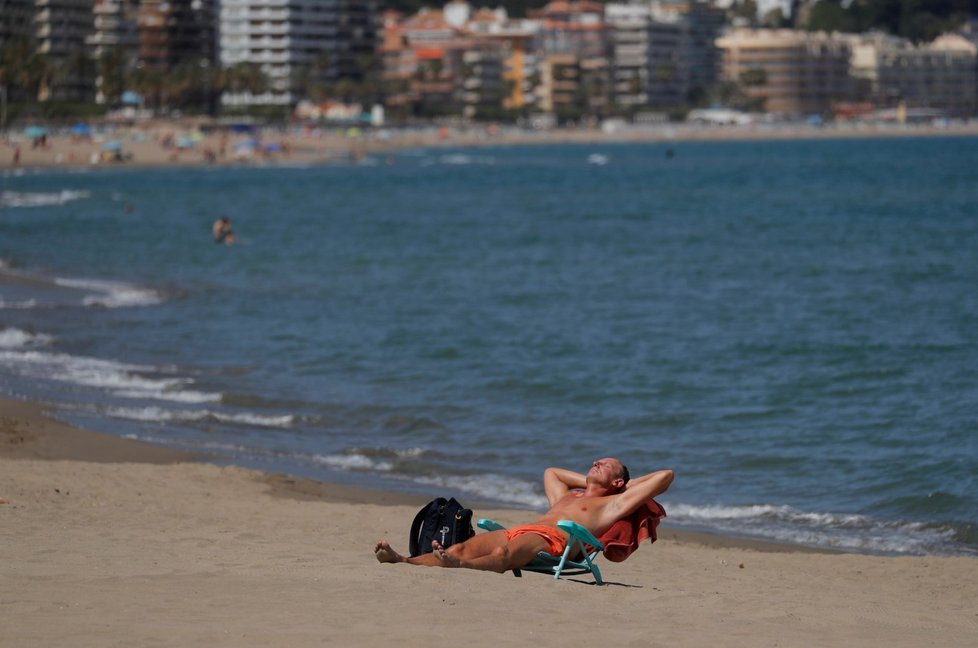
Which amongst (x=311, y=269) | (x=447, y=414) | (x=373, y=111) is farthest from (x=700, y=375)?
(x=373, y=111)

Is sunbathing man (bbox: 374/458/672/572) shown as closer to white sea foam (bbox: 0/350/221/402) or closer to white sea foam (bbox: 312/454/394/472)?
white sea foam (bbox: 312/454/394/472)

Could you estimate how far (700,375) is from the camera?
738 inches

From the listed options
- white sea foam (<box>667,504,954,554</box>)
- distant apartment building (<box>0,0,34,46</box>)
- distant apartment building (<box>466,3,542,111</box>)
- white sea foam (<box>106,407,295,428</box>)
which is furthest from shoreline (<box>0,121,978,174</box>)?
white sea foam (<box>667,504,954,554</box>)

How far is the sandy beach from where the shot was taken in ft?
21.2

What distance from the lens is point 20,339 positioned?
795 inches

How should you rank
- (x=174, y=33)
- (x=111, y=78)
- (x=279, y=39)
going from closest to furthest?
(x=111, y=78), (x=174, y=33), (x=279, y=39)

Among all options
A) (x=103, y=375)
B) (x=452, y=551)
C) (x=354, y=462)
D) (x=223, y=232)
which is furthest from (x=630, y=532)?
(x=223, y=232)

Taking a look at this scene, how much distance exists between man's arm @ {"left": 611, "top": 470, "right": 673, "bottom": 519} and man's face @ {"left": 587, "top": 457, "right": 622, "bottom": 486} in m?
0.09

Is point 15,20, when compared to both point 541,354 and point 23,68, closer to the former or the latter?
point 23,68

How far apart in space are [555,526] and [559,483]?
54 centimetres

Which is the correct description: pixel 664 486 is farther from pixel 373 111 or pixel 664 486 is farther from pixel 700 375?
pixel 373 111

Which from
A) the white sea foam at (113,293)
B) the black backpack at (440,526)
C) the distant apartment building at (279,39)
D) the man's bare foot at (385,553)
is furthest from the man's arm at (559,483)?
the distant apartment building at (279,39)

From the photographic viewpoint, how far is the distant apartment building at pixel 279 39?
16750 centimetres

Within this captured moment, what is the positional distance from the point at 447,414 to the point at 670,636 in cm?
967
